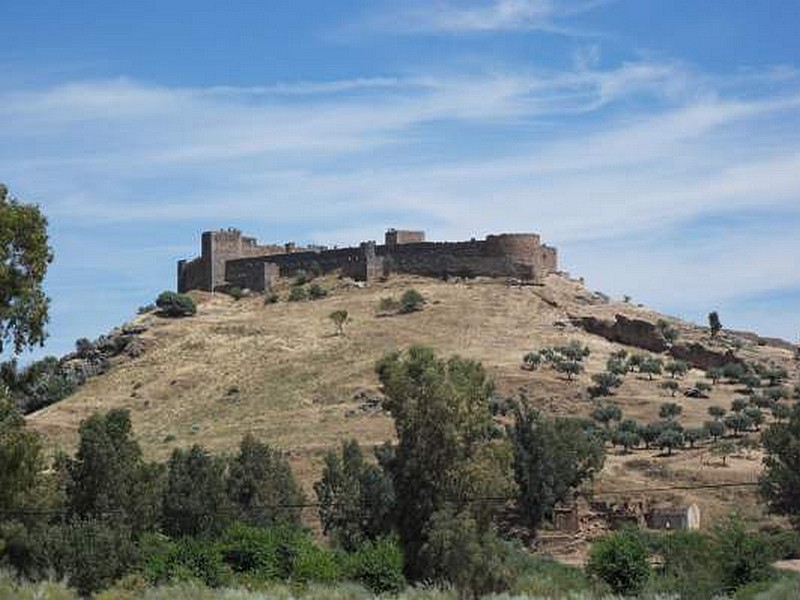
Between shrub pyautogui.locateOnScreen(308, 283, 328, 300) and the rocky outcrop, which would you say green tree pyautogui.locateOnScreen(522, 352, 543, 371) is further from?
shrub pyautogui.locateOnScreen(308, 283, 328, 300)

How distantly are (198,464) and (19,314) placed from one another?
71.5ft

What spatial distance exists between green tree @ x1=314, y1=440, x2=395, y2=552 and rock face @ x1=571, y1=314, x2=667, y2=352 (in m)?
25.5

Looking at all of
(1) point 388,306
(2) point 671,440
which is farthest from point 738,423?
(1) point 388,306

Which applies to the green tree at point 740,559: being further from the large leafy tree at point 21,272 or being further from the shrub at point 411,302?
the shrub at point 411,302

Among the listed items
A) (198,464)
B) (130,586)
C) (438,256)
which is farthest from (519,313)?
(130,586)

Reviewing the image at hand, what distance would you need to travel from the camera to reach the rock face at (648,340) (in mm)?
64500

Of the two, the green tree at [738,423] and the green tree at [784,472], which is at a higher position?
the green tree at [738,423]

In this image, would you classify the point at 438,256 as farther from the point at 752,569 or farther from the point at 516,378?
the point at 752,569

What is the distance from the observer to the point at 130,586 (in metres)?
28.5

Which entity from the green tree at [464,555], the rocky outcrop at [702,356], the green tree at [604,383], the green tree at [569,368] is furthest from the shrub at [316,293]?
the green tree at [464,555]

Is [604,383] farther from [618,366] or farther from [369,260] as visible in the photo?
[369,260]

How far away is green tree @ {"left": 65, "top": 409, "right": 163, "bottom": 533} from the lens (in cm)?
3544

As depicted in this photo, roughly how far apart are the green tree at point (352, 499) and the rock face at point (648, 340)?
82.8 feet

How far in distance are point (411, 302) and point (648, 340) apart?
38.7ft
